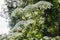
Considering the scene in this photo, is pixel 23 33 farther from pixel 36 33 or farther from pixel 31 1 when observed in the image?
pixel 31 1

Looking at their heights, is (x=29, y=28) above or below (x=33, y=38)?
above

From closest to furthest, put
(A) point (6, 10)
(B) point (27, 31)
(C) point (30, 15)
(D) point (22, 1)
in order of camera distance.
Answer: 1. (C) point (30, 15)
2. (B) point (27, 31)
3. (D) point (22, 1)
4. (A) point (6, 10)

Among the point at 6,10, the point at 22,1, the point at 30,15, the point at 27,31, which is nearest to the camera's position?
the point at 30,15

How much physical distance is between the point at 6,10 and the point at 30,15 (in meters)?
0.98

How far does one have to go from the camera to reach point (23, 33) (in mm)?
2000

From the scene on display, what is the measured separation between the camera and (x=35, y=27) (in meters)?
1.96

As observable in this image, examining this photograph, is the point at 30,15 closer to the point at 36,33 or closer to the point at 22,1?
the point at 36,33

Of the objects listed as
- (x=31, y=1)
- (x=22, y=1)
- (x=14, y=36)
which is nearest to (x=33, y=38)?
(x=14, y=36)

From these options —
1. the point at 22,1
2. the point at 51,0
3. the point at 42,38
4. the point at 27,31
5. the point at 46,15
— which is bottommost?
the point at 42,38

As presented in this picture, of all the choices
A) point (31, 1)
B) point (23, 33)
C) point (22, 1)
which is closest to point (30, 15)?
point (23, 33)

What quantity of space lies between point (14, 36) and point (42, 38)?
291 mm

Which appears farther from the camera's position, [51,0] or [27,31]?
[51,0]

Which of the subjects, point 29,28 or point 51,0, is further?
point 51,0

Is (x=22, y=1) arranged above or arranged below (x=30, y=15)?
above
